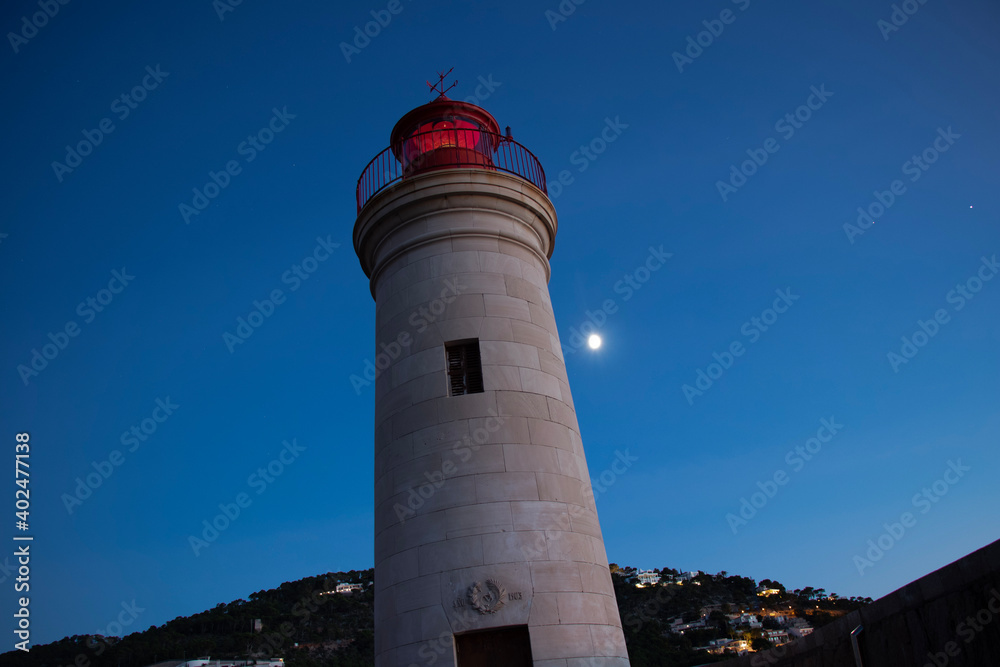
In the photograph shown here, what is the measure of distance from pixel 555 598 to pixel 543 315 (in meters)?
4.54

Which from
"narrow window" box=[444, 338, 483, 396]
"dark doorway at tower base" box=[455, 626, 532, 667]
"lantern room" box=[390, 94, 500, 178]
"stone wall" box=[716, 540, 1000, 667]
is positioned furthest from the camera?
"lantern room" box=[390, 94, 500, 178]

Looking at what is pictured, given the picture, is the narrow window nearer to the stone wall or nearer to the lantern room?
the lantern room

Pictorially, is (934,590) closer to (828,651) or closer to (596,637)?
(828,651)

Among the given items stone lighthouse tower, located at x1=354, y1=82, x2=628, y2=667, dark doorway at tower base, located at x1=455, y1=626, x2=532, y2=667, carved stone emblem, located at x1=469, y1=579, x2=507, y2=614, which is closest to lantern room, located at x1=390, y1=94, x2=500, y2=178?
stone lighthouse tower, located at x1=354, y1=82, x2=628, y2=667

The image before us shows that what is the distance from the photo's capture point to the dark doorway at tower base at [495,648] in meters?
8.58

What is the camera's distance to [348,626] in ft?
181

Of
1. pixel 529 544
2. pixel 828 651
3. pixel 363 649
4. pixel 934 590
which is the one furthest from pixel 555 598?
pixel 363 649

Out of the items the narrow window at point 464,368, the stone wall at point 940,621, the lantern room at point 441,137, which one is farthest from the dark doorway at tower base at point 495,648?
the lantern room at point 441,137

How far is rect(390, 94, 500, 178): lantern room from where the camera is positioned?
12.7 m

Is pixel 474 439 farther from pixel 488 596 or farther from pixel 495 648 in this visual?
pixel 495 648

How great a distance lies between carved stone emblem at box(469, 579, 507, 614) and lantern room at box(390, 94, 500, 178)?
7.35 metres

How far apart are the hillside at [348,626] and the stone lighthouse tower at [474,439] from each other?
101 ft

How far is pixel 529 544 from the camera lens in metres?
9.02

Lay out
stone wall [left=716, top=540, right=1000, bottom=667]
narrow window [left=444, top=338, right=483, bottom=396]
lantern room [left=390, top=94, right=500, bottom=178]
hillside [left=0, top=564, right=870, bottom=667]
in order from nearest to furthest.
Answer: stone wall [left=716, top=540, right=1000, bottom=667] → narrow window [left=444, top=338, right=483, bottom=396] → lantern room [left=390, top=94, right=500, bottom=178] → hillside [left=0, top=564, right=870, bottom=667]
